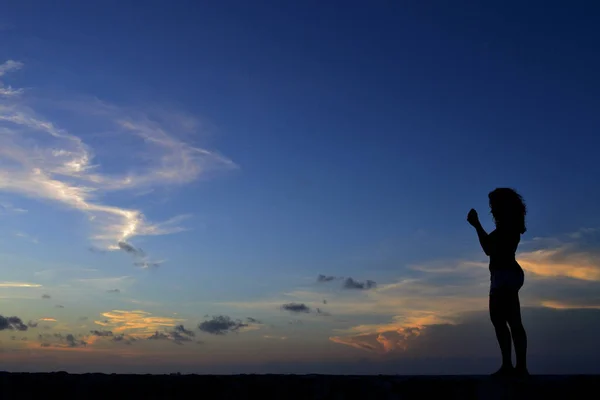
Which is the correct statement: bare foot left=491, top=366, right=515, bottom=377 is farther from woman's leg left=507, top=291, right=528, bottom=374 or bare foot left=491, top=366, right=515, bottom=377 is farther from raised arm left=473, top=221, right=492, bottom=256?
raised arm left=473, top=221, right=492, bottom=256

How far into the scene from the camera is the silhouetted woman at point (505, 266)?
5.42 m

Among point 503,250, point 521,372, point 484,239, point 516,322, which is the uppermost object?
point 484,239

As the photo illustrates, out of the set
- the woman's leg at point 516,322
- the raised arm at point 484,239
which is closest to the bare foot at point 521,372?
the woman's leg at point 516,322

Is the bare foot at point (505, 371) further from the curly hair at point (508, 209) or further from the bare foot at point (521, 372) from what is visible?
the curly hair at point (508, 209)

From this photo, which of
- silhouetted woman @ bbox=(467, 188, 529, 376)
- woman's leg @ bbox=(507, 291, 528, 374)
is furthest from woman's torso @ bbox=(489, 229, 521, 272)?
woman's leg @ bbox=(507, 291, 528, 374)
